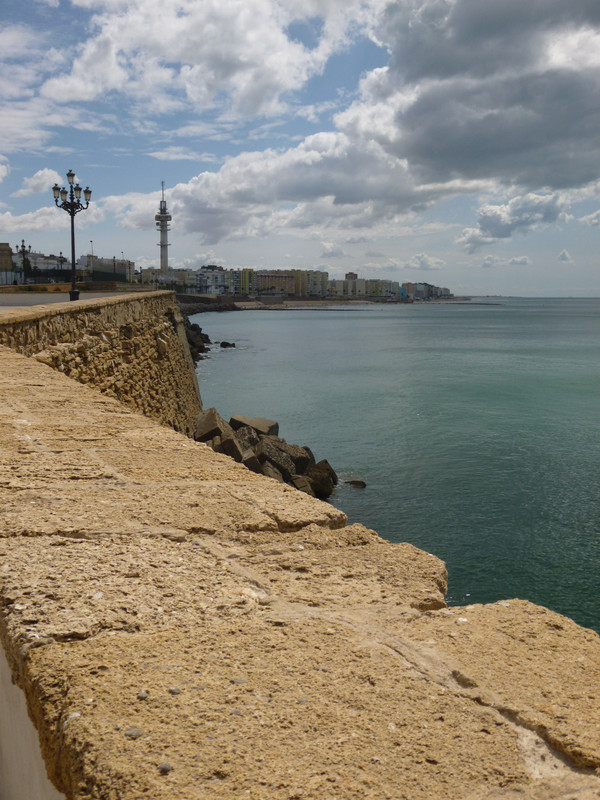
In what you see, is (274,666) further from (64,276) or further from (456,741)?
(64,276)

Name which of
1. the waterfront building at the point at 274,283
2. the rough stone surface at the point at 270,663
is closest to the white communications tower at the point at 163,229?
the waterfront building at the point at 274,283

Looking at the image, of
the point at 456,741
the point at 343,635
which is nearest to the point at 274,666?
the point at 343,635

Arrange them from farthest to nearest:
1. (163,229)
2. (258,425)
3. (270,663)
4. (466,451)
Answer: (163,229)
(258,425)
(466,451)
(270,663)

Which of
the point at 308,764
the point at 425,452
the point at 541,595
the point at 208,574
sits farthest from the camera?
the point at 425,452

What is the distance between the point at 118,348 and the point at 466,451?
938 cm

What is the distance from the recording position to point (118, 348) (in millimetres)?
11031

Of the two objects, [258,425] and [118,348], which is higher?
[118,348]

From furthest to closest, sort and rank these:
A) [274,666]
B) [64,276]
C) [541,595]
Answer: [64,276] → [541,595] → [274,666]

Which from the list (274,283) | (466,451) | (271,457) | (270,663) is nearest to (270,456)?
(271,457)

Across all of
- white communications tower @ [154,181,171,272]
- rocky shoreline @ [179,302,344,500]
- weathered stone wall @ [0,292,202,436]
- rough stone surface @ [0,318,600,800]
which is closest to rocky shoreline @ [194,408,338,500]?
rocky shoreline @ [179,302,344,500]

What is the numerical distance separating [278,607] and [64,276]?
39558 millimetres

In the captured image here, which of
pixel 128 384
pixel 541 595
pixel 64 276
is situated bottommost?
pixel 541 595

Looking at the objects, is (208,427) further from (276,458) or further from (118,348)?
(118,348)

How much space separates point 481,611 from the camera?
6.13 ft
